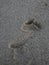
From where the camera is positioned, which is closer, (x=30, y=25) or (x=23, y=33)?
(x=23, y=33)

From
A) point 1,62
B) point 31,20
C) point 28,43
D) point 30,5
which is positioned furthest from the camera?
point 30,5

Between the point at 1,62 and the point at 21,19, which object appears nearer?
the point at 1,62

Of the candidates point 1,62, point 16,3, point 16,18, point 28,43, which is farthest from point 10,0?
point 1,62

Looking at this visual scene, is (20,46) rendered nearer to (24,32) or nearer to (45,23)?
(24,32)

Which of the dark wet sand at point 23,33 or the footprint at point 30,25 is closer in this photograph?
the dark wet sand at point 23,33

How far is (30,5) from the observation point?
7.68 meters

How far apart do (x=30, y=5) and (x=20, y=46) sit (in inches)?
86.2

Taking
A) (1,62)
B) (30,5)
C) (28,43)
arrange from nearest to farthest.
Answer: (1,62) → (28,43) → (30,5)

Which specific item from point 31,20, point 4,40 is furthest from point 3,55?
point 31,20

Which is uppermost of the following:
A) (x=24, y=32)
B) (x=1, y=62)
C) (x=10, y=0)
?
(x=10, y=0)

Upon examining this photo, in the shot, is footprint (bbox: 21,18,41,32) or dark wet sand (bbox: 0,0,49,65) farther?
→ footprint (bbox: 21,18,41,32)

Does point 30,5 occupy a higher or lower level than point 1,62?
higher

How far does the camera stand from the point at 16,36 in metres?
6.32

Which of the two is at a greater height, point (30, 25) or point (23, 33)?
point (30, 25)
